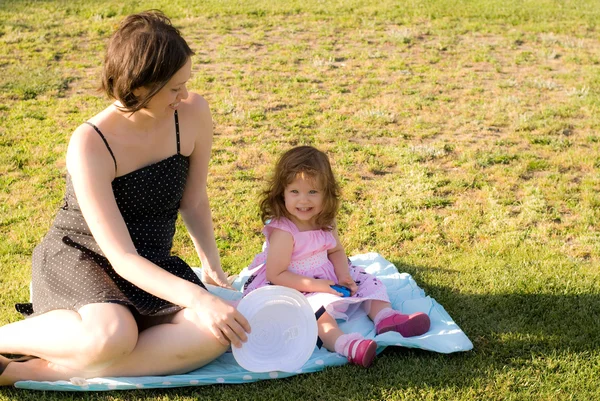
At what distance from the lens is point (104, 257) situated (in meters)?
3.20

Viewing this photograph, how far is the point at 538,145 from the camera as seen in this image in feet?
21.6

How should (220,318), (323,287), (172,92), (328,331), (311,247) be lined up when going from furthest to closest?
1. (311,247)
2. (323,287)
3. (328,331)
4. (172,92)
5. (220,318)

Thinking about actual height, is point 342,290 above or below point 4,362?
below

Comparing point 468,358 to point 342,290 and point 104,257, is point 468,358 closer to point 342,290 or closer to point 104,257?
point 342,290

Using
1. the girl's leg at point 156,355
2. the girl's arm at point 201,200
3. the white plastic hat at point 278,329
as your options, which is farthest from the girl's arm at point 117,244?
the girl's arm at point 201,200

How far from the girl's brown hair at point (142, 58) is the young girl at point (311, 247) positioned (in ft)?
3.24

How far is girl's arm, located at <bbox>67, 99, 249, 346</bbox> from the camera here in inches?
105

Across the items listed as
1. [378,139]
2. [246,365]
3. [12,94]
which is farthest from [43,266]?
[12,94]

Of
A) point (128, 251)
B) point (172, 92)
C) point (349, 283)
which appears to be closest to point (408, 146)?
point (349, 283)

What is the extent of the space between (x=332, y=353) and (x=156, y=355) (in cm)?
80

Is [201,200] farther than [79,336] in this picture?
Yes

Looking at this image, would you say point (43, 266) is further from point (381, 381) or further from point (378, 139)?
point (378, 139)

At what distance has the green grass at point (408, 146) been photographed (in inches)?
133

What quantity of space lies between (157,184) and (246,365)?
2.96 feet
